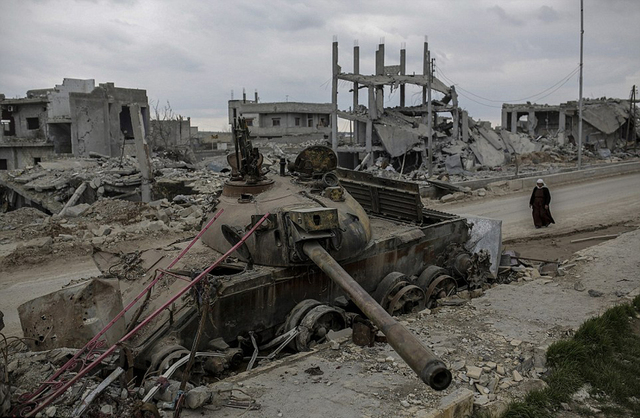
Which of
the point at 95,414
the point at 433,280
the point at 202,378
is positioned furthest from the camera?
the point at 433,280

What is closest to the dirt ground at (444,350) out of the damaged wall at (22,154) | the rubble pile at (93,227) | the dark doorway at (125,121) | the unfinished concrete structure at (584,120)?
the rubble pile at (93,227)

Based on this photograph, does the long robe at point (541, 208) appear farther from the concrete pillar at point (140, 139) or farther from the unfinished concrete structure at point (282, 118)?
the unfinished concrete structure at point (282, 118)

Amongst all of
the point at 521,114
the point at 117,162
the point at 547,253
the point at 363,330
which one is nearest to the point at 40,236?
the point at 117,162

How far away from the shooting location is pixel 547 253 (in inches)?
513

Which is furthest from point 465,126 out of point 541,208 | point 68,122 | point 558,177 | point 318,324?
point 318,324

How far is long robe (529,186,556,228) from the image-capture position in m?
15.5

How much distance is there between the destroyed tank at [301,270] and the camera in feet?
20.0

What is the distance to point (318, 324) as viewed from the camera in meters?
6.79

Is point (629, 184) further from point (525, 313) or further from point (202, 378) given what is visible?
point (202, 378)

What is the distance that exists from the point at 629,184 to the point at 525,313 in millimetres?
19338

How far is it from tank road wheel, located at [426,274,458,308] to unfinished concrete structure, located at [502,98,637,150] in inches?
1511

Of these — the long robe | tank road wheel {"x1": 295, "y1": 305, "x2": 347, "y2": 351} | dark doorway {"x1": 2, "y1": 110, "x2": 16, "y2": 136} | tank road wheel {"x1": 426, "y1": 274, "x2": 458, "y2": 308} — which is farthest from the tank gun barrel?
dark doorway {"x1": 2, "y1": 110, "x2": 16, "y2": 136}

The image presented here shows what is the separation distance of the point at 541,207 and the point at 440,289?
799cm

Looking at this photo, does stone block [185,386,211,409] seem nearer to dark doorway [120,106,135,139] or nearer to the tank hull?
the tank hull
